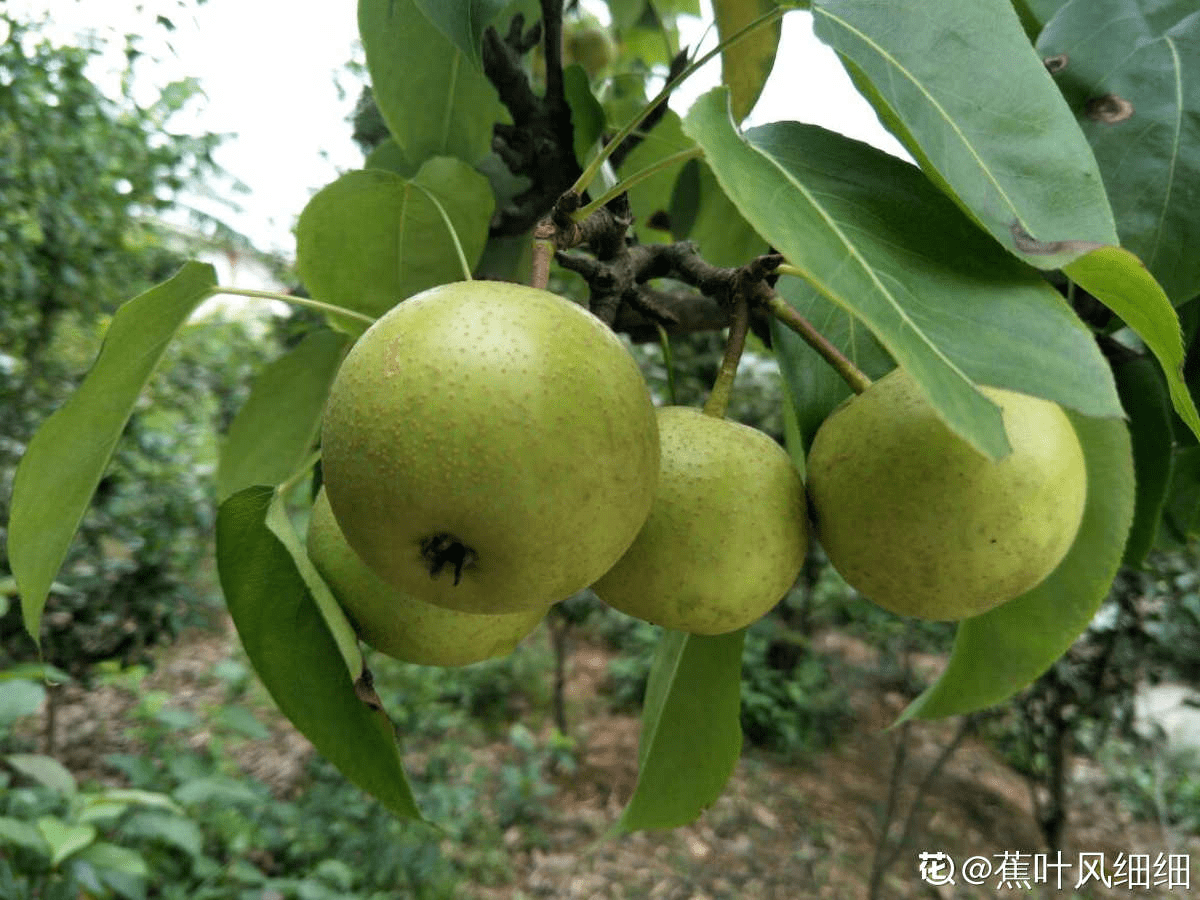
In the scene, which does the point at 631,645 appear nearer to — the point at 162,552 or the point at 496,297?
the point at 162,552

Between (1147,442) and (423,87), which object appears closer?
(1147,442)

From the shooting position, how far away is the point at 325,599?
70 cm

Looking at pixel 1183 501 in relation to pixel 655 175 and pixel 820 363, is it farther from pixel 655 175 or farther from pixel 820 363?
pixel 655 175

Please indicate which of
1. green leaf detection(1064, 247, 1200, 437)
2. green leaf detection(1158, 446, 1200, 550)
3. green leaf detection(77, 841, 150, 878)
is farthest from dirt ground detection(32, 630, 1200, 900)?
green leaf detection(1064, 247, 1200, 437)

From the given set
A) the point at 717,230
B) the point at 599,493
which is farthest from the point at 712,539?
the point at 717,230

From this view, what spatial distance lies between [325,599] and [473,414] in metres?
0.28

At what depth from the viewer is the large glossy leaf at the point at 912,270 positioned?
461 mm

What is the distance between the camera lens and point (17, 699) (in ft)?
5.45

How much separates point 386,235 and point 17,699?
1.34 meters

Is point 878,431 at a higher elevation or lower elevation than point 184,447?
higher

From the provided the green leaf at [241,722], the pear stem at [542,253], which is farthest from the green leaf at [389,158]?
the green leaf at [241,722]

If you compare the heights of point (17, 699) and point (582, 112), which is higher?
point (582, 112)

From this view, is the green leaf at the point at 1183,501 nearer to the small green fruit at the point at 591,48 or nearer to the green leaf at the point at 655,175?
the green leaf at the point at 655,175

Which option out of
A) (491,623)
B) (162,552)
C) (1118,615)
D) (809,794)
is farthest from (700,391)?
(491,623)
